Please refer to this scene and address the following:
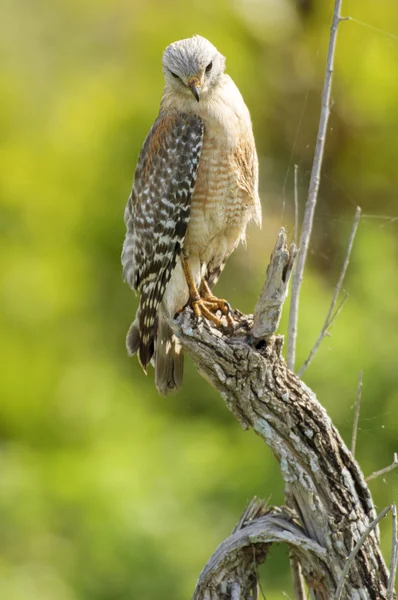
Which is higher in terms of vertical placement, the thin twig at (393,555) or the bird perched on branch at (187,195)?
the bird perched on branch at (187,195)

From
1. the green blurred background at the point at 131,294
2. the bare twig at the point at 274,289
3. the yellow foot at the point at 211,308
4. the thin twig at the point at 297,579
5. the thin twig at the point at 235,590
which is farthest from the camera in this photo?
the green blurred background at the point at 131,294

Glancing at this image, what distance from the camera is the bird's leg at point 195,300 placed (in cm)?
345

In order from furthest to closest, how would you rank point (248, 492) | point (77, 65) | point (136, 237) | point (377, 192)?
point (77, 65), point (377, 192), point (248, 492), point (136, 237)

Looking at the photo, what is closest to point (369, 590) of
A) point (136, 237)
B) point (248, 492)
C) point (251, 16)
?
point (136, 237)

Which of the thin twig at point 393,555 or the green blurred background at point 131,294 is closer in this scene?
the thin twig at point 393,555

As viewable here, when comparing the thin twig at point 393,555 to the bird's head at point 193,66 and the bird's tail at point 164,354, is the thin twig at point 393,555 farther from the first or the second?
the bird's head at point 193,66

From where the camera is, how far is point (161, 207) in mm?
3754

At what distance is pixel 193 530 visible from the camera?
17.7 feet

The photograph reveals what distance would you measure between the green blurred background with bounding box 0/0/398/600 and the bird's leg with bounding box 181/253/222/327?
0.89 meters

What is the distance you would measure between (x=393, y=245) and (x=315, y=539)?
2.69 metres

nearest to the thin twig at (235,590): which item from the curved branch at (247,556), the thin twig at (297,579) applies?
the curved branch at (247,556)

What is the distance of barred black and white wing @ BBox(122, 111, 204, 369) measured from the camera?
3684 millimetres

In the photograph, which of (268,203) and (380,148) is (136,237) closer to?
(268,203)

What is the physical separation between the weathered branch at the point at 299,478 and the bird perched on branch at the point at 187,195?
1.87 feet
